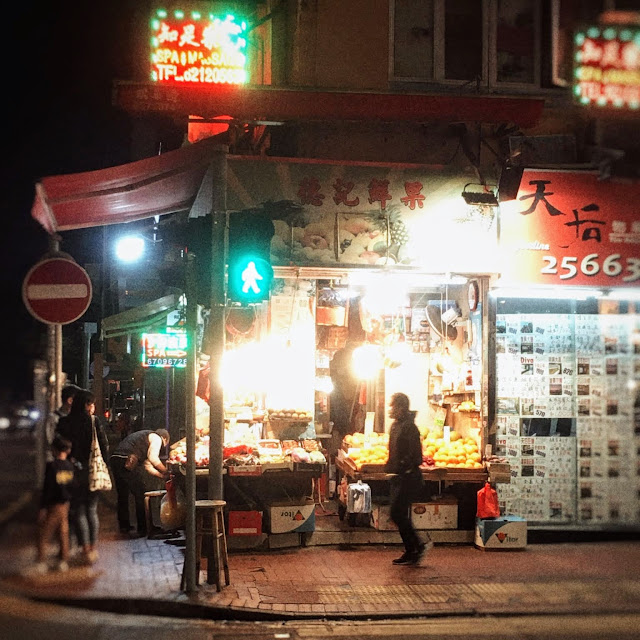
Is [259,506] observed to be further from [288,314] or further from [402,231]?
[402,231]

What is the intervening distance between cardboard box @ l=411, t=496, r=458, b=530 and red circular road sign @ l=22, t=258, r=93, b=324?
5634 mm

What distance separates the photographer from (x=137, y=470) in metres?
11.9

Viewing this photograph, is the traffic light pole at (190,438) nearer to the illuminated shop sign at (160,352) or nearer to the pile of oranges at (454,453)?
the pile of oranges at (454,453)

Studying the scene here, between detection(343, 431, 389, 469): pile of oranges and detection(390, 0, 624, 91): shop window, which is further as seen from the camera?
detection(390, 0, 624, 91): shop window

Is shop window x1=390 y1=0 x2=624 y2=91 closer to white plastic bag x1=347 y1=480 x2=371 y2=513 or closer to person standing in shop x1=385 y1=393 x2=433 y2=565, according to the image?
person standing in shop x1=385 y1=393 x2=433 y2=565

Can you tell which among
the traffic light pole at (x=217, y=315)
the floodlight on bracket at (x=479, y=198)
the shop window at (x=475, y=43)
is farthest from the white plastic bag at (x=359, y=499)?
the shop window at (x=475, y=43)

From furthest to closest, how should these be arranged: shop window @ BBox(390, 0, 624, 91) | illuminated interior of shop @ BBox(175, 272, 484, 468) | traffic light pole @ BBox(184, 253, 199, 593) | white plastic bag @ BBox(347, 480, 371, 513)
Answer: illuminated interior of shop @ BBox(175, 272, 484, 468) → shop window @ BBox(390, 0, 624, 91) → white plastic bag @ BBox(347, 480, 371, 513) → traffic light pole @ BBox(184, 253, 199, 593)

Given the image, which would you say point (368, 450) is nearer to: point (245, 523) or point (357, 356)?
point (357, 356)

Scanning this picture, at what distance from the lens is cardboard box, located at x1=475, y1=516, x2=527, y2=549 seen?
1074 cm

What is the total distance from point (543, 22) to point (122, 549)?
→ 33.7 ft

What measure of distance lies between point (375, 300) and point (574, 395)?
3.48 meters

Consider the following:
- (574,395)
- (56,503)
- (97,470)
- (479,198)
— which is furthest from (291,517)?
(479,198)

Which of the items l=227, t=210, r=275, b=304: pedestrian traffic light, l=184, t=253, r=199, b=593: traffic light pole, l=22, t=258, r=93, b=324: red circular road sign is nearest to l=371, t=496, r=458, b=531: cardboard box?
l=184, t=253, r=199, b=593: traffic light pole

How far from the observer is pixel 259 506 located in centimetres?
1076
